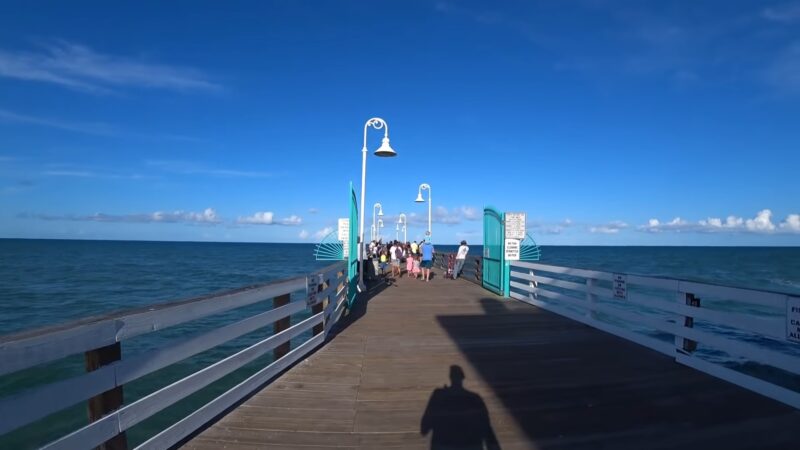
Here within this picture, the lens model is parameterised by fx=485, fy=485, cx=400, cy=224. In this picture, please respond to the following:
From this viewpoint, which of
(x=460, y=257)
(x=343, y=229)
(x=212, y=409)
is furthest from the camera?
(x=460, y=257)

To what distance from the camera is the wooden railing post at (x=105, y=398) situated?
293 cm

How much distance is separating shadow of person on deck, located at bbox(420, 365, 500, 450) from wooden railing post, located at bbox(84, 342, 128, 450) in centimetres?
218

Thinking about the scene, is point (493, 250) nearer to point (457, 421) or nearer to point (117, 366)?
point (457, 421)

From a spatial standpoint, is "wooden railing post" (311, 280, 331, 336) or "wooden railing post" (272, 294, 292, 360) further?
"wooden railing post" (311, 280, 331, 336)

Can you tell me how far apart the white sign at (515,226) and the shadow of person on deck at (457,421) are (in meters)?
7.62

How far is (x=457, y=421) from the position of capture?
4.22 meters

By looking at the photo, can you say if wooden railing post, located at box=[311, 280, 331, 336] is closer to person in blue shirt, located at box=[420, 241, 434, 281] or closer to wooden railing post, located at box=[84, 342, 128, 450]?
wooden railing post, located at box=[84, 342, 128, 450]

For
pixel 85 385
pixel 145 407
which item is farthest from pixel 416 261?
pixel 85 385

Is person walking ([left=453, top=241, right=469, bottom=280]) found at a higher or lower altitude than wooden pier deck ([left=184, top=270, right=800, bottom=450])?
higher

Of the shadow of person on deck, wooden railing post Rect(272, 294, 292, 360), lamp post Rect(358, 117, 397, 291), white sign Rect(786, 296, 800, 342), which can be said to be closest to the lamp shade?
lamp post Rect(358, 117, 397, 291)

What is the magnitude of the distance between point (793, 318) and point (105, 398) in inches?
222

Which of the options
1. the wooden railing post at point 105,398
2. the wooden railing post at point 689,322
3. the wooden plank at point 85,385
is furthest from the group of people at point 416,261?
the wooden railing post at point 105,398

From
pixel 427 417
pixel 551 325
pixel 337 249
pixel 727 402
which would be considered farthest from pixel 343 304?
pixel 337 249

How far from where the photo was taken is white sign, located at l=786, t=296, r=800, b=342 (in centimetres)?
442
